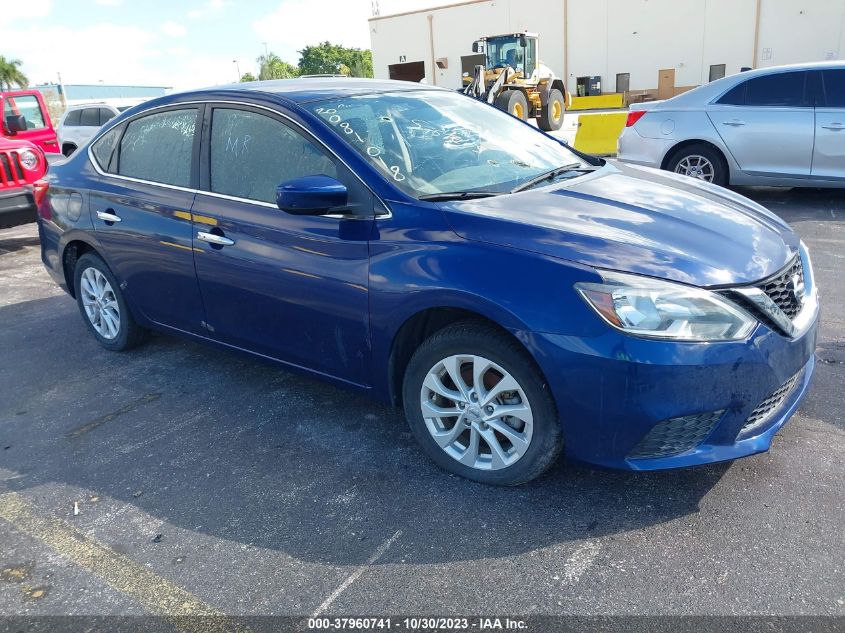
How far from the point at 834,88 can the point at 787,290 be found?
19.7 ft

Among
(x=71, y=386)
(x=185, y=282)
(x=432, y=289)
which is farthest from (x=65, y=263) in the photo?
(x=432, y=289)

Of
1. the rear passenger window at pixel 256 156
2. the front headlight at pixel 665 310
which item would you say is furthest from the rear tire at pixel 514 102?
the front headlight at pixel 665 310

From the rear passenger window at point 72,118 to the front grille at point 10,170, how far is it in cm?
902

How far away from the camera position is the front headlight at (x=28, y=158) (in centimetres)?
883

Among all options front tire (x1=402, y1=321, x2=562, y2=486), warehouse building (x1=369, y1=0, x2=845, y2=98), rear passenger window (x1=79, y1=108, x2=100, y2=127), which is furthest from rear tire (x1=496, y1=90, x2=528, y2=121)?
warehouse building (x1=369, y1=0, x2=845, y2=98)

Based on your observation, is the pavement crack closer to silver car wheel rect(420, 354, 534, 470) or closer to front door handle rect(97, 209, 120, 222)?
front door handle rect(97, 209, 120, 222)

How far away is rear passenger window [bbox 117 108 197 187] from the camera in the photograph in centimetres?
395

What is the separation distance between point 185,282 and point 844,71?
23.6ft

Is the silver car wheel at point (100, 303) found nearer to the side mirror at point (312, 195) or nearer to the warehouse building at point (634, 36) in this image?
the side mirror at point (312, 195)

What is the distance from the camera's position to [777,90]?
25.3 feet

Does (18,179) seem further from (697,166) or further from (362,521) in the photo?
(697,166)

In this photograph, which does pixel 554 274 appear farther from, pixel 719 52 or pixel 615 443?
pixel 719 52

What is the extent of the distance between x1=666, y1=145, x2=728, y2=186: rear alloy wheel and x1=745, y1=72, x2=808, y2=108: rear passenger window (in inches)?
26.4

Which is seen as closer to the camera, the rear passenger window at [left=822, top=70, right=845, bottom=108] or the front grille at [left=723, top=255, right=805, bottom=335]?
the front grille at [left=723, top=255, right=805, bottom=335]
